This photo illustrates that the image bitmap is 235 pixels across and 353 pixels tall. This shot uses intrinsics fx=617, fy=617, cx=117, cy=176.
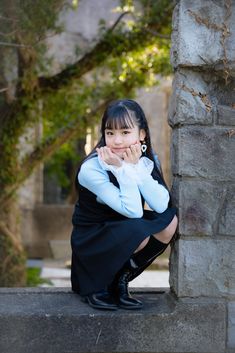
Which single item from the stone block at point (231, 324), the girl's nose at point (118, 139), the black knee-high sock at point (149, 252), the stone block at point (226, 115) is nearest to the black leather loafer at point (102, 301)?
the black knee-high sock at point (149, 252)

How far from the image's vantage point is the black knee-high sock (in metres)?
3.29

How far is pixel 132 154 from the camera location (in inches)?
128

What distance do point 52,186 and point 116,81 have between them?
6.63 metres

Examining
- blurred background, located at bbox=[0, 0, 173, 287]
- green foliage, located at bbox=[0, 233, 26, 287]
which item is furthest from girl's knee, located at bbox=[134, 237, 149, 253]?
green foliage, located at bbox=[0, 233, 26, 287]

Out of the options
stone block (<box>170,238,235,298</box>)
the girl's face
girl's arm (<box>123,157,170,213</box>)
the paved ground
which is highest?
the girl's face

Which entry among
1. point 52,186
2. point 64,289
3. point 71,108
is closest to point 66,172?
point 52,186

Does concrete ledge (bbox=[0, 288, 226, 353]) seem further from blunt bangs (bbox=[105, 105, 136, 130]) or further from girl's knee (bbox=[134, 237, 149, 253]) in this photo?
blunt bangs (bbox=[105, 105, 136, 130])

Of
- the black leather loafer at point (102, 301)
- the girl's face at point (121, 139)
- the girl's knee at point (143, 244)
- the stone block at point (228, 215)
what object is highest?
the girl's face at point (121, 139)

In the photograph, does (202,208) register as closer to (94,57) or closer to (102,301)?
(102,301)

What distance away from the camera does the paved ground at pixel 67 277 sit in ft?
24.3

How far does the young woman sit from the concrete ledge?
0.13 metres

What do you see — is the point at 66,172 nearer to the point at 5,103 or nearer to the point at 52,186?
the point at 52,186

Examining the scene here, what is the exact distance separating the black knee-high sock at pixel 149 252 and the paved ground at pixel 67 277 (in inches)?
153

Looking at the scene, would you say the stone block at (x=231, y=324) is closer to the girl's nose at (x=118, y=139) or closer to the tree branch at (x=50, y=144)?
the girl's nose at (x=118, y=139)
